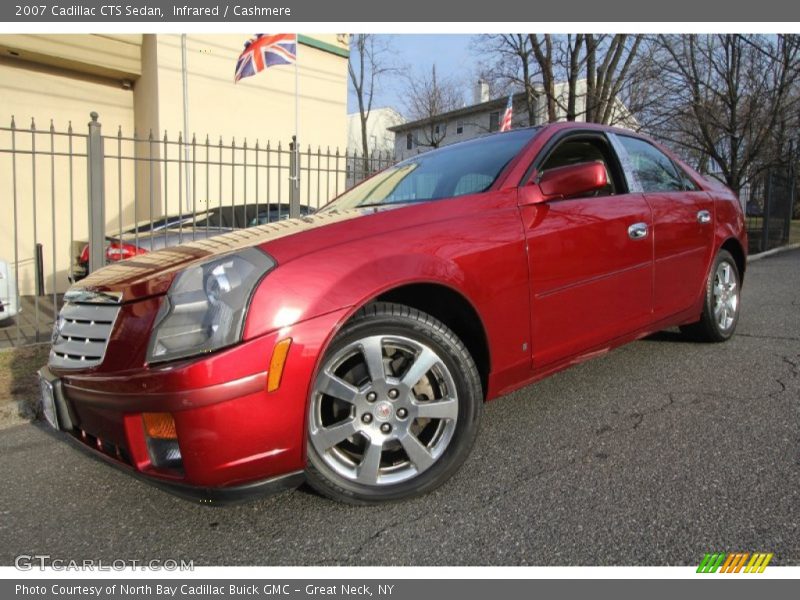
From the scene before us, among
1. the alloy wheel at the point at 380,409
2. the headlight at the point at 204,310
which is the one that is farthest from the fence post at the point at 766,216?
the headlight at the point at 204,310

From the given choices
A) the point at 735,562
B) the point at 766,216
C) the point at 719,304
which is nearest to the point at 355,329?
the point at 735,562

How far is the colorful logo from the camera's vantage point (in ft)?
5.82

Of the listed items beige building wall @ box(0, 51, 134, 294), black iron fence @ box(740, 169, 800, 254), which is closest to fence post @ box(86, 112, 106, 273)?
beige building wall @ box(0, 51, 134, 294)

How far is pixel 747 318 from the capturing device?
5441 millimetres

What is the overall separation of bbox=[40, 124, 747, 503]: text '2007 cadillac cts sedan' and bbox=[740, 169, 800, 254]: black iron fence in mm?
14175

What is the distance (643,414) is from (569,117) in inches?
437

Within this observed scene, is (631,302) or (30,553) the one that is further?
(631,302)

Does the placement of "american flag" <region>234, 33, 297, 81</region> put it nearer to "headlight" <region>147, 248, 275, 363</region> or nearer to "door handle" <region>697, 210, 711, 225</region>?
"door handle" <region>697, 210, 711, 225</region>

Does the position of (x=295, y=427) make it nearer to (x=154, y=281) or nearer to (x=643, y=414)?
(x=154, y=281)

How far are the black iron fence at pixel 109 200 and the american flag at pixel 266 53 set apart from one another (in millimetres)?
1334

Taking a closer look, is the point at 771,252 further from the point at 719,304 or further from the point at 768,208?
the point at 719,304

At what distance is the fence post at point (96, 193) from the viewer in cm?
507

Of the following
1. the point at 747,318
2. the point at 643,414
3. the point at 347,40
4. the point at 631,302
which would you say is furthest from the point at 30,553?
the point at 347,40
